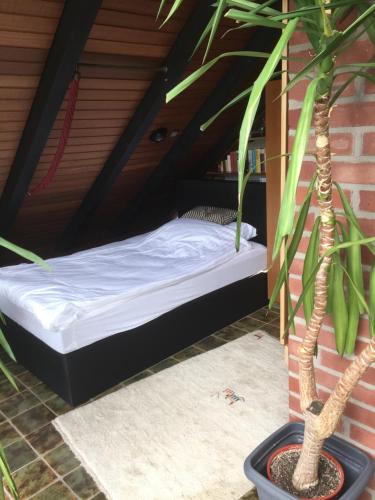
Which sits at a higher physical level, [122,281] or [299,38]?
[299,38]

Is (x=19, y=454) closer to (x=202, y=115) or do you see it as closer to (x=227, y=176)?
(x=202, y=115)

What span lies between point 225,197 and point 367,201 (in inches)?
114

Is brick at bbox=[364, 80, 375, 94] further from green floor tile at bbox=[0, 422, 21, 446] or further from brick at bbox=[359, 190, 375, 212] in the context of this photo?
green floor tile at bbox=[0, 422, 21, 446]

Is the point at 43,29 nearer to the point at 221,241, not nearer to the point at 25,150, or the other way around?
the point at 25,150

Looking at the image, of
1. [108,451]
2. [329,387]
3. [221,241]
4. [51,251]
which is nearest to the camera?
[329,387]

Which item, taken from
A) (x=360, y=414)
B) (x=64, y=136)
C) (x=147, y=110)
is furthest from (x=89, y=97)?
(x=360, y=414)

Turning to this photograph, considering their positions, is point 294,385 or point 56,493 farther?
point 56,493

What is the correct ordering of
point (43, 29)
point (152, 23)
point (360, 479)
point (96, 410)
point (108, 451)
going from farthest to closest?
point (152, 23) → point (96, 410) → point (43, 29) → point (108, 451) → point (360, 479)

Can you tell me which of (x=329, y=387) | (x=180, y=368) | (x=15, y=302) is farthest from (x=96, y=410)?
(x=329, y=387)

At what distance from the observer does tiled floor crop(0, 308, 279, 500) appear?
189 cm

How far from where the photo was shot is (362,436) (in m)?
1.40

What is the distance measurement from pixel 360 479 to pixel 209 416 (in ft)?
3.70

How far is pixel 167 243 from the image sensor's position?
A: 142 inches

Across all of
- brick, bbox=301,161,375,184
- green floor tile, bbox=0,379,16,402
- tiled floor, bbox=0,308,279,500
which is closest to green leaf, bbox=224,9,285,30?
brick, bbox=301,161,375,184
